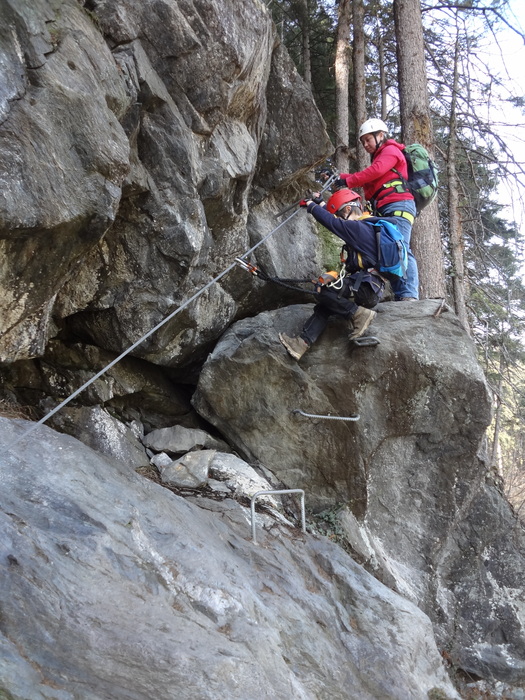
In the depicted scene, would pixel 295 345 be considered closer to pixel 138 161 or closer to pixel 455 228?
pixel 138 161

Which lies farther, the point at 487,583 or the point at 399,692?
the point at 487,583

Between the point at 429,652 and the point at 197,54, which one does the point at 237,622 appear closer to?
the point at 429,652

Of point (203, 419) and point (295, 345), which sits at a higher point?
point (295, 345)

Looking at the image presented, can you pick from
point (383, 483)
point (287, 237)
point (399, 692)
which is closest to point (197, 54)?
point (287, 237)

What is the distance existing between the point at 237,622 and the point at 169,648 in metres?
0.64

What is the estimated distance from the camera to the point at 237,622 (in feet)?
11.5

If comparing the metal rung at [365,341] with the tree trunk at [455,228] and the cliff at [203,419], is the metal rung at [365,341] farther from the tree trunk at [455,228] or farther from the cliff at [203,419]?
the tree trunk at [455,228]

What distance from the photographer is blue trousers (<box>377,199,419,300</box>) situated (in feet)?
21.9

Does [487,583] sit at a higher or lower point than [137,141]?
lower

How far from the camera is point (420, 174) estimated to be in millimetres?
6918

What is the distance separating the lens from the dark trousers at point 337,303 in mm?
6109

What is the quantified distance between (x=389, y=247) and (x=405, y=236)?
27.9 inches

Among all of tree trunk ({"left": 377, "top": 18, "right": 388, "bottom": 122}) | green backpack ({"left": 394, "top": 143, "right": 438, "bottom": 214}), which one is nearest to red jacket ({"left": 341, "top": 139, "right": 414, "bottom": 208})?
green backpack ({"left": 394, "top": 143, "right": 438, "bottom": 214})

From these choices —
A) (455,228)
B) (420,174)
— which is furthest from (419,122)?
(455,228)
